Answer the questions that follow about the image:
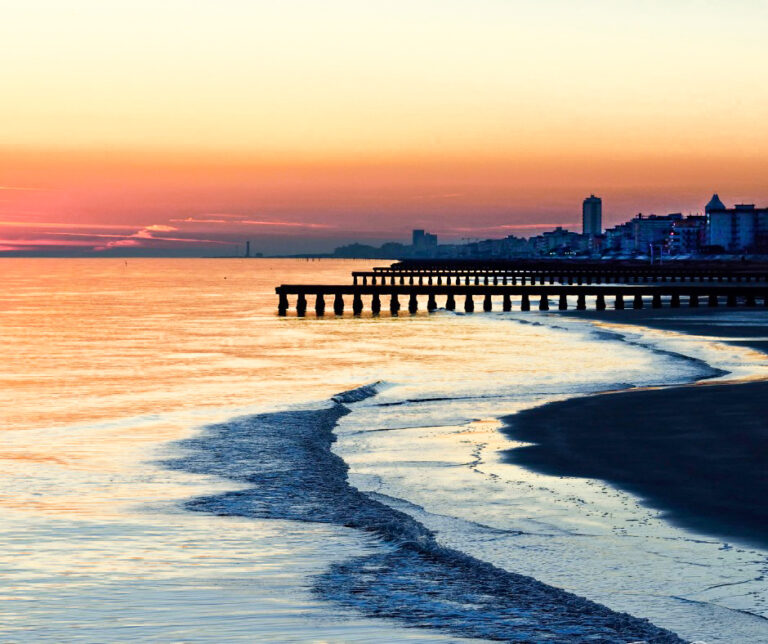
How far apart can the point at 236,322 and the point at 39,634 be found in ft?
184

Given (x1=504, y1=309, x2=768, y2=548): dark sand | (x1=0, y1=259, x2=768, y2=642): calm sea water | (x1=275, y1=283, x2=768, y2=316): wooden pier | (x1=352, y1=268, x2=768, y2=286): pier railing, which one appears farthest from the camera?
(x1=352, y1=268, x2=768, y2=286): pier railing

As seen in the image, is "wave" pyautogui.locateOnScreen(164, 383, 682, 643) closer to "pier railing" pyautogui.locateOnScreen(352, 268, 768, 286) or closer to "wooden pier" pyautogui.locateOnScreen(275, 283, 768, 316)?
"wooden pier" pyautogui.locateOnScreen(275, 283, 768, 316)

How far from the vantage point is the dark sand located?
10625mm

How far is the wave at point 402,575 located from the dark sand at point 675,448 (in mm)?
2517

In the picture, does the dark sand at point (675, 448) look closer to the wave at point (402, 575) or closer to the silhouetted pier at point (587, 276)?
the wave at point (402, 575)

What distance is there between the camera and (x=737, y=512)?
33.9 ft

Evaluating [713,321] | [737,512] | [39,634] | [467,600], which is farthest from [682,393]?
[713,321]

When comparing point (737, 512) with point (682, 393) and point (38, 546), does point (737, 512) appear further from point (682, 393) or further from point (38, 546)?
point (682, 393)

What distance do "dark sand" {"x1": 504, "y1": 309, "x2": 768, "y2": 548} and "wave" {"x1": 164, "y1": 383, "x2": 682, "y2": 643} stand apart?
99.1 inches

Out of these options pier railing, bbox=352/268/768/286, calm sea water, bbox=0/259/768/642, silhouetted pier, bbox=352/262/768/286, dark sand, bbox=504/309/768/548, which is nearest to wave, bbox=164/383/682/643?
calm sea water, bbox=0/259/768/642

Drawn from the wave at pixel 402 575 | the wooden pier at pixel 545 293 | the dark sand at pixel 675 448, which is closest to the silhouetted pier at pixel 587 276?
the wooden pier at pixel 545 293

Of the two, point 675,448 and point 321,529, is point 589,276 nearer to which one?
point 675,448

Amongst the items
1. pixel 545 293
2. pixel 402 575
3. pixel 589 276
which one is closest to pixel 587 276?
pixel 589 276

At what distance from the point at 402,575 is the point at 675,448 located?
22.4 feet
